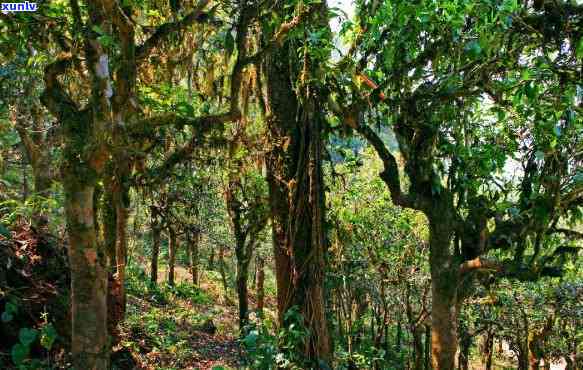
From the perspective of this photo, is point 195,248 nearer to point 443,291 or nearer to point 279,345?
point 443,291

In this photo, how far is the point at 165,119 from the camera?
12.8 feet

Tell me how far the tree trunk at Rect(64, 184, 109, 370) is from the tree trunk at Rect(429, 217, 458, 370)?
477cm

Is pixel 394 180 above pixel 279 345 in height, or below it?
above

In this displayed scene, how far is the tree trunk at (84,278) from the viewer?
3803mm

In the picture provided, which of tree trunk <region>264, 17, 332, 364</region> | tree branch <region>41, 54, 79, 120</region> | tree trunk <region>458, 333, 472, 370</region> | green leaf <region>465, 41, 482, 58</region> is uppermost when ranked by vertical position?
green leaf <region>465, 41, 482, 58</region>

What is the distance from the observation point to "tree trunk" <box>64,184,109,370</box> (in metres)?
3.80

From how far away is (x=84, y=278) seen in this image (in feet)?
12.6

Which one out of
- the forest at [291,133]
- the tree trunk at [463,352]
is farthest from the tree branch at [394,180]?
the tree trunk at [463,352]

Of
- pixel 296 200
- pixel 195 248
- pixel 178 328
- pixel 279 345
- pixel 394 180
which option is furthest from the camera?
pixel 195 248

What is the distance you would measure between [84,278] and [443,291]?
16.5 ft

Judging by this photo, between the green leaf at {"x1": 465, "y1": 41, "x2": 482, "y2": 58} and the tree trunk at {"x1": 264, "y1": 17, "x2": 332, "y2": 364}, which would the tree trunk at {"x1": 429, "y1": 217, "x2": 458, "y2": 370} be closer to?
the green leaf at {"x1": 465, "y1": 41, "x2": 482, "y2": 58}

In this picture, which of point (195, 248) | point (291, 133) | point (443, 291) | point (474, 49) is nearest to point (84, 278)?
point (291, 133)

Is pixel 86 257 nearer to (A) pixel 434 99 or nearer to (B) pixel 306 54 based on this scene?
(B) pixel 306 54

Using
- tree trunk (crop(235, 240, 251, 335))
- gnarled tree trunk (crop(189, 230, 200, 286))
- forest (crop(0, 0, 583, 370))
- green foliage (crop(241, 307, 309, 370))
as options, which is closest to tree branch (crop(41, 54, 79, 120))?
forest (crop(0, 0, 583, 370))
